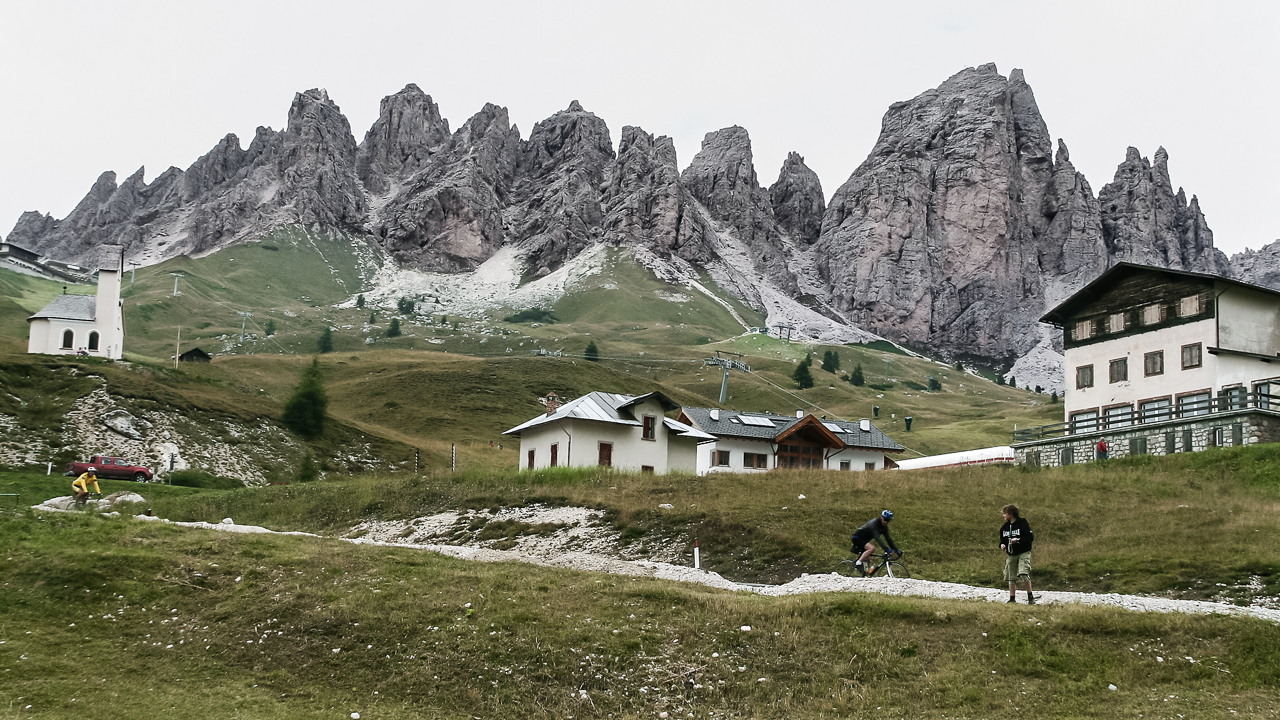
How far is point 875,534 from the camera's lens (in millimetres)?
25141

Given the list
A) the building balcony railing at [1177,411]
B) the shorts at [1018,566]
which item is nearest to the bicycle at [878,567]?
the shorts at [1018,566]

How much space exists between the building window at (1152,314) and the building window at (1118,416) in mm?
5016

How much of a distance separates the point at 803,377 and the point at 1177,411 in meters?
129

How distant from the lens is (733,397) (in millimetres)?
153125

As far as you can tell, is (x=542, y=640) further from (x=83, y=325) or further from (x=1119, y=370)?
(x=83, y=325)

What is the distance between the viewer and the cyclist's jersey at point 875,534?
24641 millimetres

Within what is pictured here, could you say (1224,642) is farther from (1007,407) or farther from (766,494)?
(1007,407)

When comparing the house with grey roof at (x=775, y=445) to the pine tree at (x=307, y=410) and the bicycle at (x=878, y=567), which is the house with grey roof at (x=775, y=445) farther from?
the pine tree at (x=307, y=410)

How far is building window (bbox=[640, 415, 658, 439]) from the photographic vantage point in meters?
58.7

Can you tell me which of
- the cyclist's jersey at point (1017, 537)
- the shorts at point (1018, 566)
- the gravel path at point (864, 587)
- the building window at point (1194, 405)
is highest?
the building window at point (1194, 405)

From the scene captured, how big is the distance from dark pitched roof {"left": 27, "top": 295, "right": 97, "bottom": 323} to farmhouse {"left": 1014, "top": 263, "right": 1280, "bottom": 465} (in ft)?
284

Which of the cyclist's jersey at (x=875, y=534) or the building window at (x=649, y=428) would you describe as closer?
the cyclist's jersey at (x=875, y=534)

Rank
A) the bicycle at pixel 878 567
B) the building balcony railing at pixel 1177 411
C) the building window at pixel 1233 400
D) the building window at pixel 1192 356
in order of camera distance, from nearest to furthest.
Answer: the bicycle at pixel 878 567, the building window at pixel 1233 400, the building balcony railing at pixel 1177 411, the building window at pixel 1192 356

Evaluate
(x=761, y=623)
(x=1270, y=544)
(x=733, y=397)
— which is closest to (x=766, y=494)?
(x=1270, y=544)
